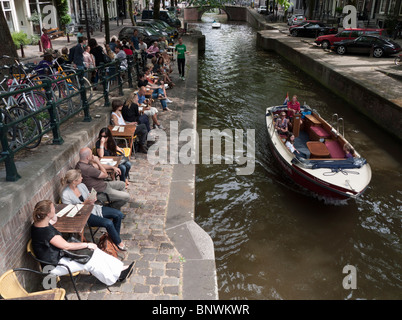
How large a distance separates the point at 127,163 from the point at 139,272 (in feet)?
8.49

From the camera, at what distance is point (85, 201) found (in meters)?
5.25

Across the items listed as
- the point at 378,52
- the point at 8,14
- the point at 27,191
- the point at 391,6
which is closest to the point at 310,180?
the point at 27,191

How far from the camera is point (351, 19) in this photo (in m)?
30.8

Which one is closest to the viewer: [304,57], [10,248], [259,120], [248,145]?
[10,248]

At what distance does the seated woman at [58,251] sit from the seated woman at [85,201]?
0.54 m

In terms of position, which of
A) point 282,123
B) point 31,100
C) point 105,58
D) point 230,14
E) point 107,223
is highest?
point 230,14

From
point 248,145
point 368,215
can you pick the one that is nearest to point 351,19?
point 248,145

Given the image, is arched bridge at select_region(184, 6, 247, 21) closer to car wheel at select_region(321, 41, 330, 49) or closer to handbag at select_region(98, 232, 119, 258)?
car wheel at select_region(321, 41, 330, 49)

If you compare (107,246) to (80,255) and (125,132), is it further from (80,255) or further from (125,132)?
(125,132)

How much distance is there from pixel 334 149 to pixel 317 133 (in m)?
0.95

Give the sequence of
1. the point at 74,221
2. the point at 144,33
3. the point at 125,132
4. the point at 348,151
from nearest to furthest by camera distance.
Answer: the point at 74,221 < the point at 125,132 < the point at 348,151 < the point at 144,33

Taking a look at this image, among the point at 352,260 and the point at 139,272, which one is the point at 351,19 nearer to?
the point at 352,260

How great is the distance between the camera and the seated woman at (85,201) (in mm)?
5066

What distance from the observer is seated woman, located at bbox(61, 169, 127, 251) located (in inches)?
199
